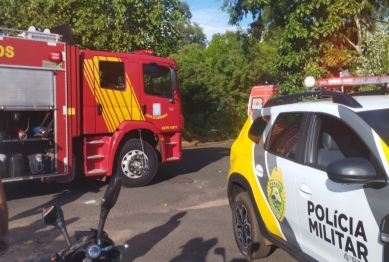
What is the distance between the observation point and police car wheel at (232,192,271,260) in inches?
202

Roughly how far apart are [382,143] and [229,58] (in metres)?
20.5

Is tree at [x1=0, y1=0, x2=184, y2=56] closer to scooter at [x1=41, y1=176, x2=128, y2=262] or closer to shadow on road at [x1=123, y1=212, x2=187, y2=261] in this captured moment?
shadow on road at [x1=123, y1=212, x2=187, y2=261]

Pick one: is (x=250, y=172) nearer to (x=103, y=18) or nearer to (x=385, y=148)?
(x=385, y=148)

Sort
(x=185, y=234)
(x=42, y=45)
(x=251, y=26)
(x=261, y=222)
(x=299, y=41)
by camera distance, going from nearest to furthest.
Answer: (x=261, y=222)
(x=185, y=234)
(x=42, y=45)
(x=299, y=41)
(x=251, y=26)

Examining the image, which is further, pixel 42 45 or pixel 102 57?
pixel 102 57

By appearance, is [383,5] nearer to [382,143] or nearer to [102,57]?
[102,57]

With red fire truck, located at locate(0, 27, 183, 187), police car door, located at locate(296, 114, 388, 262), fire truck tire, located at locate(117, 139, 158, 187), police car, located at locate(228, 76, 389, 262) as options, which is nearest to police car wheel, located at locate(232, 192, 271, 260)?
police car, located at locate(228, 76, 389, 262)

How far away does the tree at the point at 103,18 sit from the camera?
12.8 meters

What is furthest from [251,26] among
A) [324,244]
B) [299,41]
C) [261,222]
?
[324,244]

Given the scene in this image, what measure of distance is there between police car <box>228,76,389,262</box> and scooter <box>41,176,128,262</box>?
1.58 meters

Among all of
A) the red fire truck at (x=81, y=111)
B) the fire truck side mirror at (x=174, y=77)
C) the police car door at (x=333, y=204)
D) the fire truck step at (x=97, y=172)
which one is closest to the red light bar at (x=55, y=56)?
the red fire truck at (x=81, y=111)

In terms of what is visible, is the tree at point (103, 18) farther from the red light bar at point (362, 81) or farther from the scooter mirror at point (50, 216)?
the scooter mirror at point (50, 216)

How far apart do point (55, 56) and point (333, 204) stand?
618cm

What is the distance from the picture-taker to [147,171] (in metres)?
9.95
